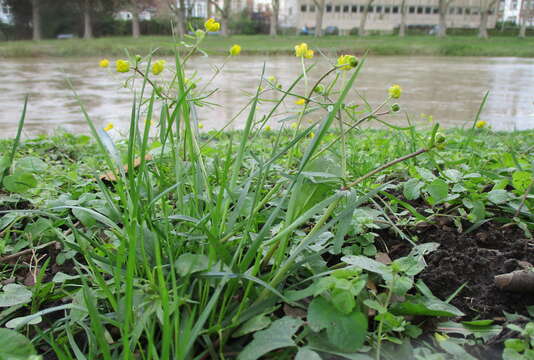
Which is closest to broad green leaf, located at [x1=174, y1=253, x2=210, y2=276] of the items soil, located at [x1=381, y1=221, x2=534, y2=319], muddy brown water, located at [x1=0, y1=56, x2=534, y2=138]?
soil, located at [x1=381, y1=221, x2=534, y2=319]

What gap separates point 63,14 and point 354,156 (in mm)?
34291

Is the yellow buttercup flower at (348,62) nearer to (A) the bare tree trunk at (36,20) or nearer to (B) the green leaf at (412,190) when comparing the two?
(B) the green leaf at (412,190)

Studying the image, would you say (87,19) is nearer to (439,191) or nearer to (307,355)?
(439,191)

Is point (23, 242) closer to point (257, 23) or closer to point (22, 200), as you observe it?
point (22, 200)

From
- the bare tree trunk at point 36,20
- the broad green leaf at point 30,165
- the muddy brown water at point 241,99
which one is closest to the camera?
the broad green leaf at point 30,165

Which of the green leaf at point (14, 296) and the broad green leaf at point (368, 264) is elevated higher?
the broad green leaf at point (368, 264)

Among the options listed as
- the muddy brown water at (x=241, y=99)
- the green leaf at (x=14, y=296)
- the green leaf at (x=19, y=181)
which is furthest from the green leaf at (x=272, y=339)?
the muddy brown water at (x=241, y=99)

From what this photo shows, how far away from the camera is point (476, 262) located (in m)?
0.93

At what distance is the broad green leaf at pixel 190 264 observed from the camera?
29.5 inches

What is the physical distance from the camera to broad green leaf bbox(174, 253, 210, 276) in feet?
2.45

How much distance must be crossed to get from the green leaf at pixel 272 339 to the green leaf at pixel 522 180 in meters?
0.72

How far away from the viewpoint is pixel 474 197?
3.67 ft

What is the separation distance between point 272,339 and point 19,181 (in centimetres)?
96

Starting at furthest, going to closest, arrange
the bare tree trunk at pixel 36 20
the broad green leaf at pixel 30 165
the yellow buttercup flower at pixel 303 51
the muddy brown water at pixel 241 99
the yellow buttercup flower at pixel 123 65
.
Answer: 1. the bare tree trunk at pixel 36 20
2. the muddy brown water at pixel 241 99
3. the broad green leaf at pixel 30 165
4. the yellow buttercup flower at pixel 303 51
5. the yellow buttercup flower at pixel 123 65
